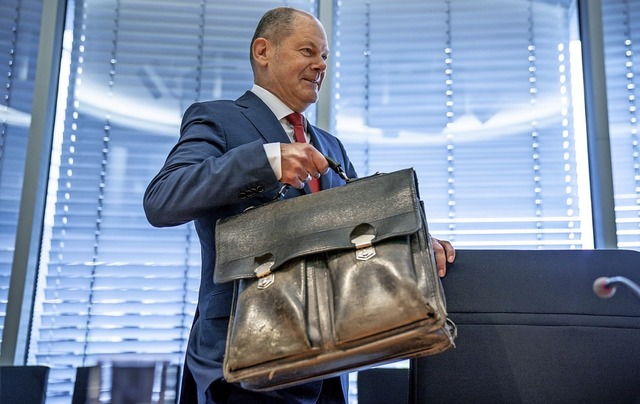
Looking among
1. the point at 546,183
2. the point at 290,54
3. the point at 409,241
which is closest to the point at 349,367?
the point at 409,241

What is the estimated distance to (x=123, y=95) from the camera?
2975mm

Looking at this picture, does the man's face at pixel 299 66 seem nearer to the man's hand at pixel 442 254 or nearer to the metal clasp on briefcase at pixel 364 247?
the man's hand at pixel 442 254

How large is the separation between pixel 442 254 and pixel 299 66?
2.21 ft

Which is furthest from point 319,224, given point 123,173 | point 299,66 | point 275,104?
point 123,173

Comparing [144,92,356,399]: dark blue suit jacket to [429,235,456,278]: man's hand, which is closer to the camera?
[144,92,356,399]: dark blue suit jacket

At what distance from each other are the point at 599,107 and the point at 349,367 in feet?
7.35

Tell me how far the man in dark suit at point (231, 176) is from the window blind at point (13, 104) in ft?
5.24

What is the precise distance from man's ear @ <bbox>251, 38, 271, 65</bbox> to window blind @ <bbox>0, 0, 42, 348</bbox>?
1.52 meters

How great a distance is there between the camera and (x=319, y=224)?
3.65 feet

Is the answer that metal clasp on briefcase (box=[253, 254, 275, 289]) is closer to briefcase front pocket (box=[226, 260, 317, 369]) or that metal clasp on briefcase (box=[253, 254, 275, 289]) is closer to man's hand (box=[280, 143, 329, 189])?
briefcase front pocket (box=[226, 260, 317, 369])

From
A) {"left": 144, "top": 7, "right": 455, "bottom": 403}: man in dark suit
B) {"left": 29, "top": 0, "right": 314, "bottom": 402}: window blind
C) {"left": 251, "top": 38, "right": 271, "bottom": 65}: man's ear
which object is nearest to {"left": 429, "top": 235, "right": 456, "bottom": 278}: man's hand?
{"left": 144, "top": 7, "right": 455, "bottom": 403}: man in dark suit

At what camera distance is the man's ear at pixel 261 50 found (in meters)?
1.77

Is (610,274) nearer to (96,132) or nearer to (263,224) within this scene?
(263,224)

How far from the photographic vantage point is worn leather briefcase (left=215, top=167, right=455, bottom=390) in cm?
98
